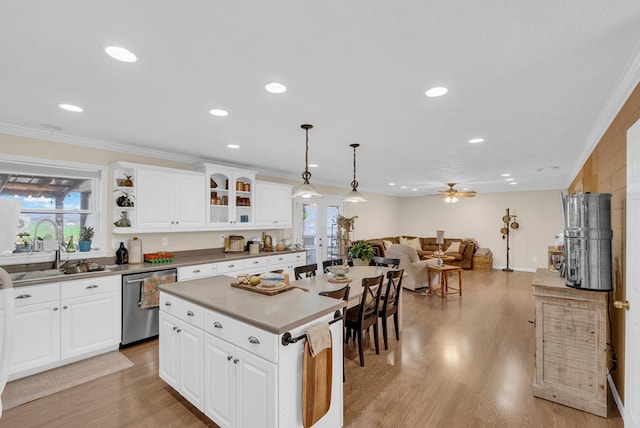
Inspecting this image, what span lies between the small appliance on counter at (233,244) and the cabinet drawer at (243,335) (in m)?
3.04

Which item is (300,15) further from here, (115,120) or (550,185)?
(550,185)

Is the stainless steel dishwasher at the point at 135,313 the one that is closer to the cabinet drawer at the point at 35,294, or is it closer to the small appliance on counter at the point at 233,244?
the cabinet drawer at the point at 35,294

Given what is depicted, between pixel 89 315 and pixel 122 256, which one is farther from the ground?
pixel 122 256

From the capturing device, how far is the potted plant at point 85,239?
365 cm

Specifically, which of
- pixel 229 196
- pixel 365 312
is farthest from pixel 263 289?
pixel 229 196

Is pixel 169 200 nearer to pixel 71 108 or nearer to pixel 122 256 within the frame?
pixel 122 256

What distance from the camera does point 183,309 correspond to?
2438 millimetres

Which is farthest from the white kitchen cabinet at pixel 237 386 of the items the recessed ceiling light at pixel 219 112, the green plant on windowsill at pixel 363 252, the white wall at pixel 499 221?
the white wall at pixel 499 221

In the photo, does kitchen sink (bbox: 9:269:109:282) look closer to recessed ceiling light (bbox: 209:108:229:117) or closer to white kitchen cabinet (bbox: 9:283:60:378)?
white kitchen cabinet (bbox: 9:283:60:378)

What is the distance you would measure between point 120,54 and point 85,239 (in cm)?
277

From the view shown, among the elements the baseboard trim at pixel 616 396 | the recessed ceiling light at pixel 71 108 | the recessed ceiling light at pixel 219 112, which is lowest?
the baseboard trim at pixel 616 396

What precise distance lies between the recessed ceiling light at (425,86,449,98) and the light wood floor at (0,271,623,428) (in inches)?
97.9

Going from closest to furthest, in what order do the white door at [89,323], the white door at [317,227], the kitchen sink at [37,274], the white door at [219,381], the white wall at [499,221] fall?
the white door at [219,381] → the kitchen sink at [37,274] → the white door at [89,323] → the white door at [317,227] → the white wall at [499,221]

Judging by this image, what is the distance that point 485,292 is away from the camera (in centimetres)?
631
